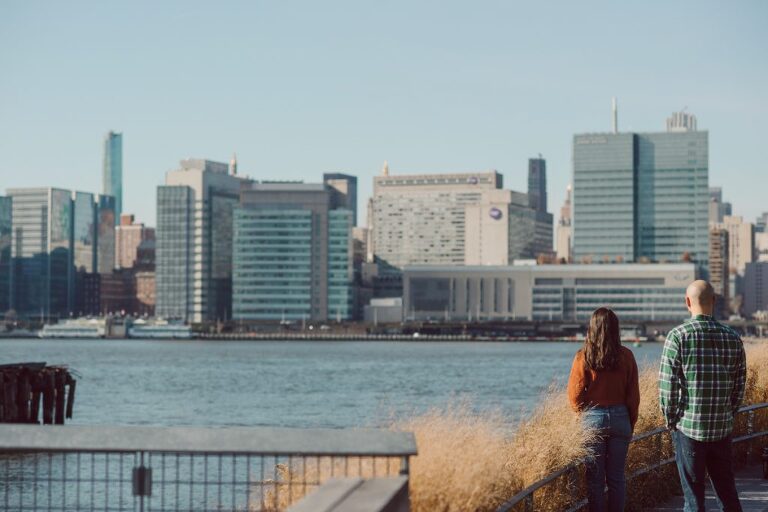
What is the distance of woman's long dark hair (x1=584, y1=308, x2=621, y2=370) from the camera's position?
11.8 metres

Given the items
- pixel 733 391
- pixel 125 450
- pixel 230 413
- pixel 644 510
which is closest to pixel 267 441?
pixel 125 450

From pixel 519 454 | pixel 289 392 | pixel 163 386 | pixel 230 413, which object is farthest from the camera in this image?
pixel 163 386

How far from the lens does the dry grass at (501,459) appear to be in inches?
402

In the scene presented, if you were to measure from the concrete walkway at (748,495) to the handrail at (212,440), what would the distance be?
21.7 ft

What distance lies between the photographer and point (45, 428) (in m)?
8.80

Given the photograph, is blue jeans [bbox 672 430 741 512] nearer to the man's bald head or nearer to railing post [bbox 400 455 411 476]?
the man's bald head

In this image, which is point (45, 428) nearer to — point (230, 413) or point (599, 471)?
point (599, 471)

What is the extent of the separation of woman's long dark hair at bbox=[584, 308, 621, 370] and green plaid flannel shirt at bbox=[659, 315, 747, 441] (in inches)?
30.7

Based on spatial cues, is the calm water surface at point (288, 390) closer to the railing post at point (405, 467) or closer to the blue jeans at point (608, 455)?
the blue jeans at point (608, 455)

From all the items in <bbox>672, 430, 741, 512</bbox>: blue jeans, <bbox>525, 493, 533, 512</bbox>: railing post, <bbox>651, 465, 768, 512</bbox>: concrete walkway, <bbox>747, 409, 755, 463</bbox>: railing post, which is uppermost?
<bbox>672, 430, 741, 512</bbox>: blue jeans

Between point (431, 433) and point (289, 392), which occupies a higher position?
point (431, 433)

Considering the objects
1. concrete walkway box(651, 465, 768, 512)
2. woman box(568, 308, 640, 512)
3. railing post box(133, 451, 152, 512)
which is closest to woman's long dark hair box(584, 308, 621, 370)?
woman box(568, 308, 640, 512)

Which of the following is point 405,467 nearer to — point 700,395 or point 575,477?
point 700,395

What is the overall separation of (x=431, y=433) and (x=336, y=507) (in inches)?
157
